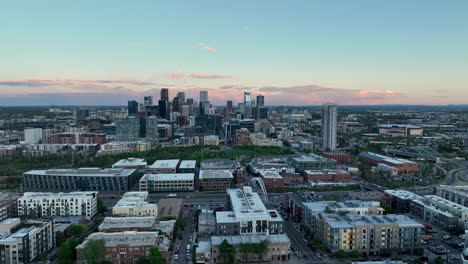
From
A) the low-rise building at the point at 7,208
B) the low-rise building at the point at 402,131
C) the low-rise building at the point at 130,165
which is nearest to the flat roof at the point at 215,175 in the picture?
the low-rise building at the point at 130,165

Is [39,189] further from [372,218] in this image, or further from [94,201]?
[372,218]

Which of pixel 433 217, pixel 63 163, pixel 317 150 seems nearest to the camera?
pixel 433 217

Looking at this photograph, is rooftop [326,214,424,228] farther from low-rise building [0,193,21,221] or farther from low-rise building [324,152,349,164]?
low-rise building [324,152,349,164]

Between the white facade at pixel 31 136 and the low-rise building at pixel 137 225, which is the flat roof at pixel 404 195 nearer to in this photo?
the low-rise building at pixel 137 225

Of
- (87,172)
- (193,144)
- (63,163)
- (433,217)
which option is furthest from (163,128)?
(433,217)

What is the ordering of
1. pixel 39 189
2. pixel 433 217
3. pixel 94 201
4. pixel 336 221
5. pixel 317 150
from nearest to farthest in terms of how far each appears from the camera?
1. pixel 336 221
2. pixel 433 217
3. pixel 94 201
4. pixel 39 189
5. pixel 317 150

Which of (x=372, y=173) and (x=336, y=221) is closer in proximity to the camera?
(x=336, y=221)

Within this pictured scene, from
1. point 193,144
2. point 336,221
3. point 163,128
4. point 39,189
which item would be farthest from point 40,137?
point 336,221

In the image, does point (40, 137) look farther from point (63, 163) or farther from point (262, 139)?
point (262, 139)
